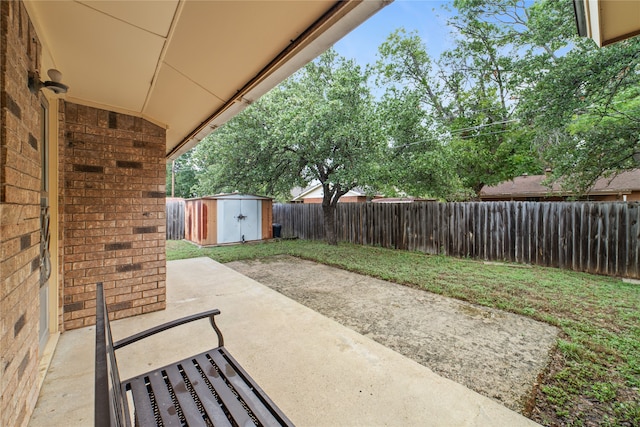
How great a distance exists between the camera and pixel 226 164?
9.27m

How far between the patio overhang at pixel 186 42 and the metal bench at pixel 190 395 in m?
1.52

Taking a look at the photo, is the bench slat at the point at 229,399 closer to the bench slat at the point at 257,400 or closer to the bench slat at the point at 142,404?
the bench slat at the point at 257,400

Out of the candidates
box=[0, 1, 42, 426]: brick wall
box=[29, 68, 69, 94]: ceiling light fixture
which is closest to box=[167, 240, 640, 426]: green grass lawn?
box=[0, 1, 42, 426]: brick wall

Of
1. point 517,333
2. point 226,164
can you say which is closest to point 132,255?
point 517,333

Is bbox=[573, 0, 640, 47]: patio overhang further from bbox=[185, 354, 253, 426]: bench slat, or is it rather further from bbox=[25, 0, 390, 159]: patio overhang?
bbox=[185, 354, 253, 426]: bench slat

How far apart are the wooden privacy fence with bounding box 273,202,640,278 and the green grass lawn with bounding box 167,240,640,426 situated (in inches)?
15.3

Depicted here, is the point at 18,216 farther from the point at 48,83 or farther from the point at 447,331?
the point at 447,331

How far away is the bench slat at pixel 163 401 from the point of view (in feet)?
3.99

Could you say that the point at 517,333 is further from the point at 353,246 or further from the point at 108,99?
the point at 353,246

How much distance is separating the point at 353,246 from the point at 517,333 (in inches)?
260

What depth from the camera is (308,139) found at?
302 inches

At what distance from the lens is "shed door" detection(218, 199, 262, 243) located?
34.1 ft

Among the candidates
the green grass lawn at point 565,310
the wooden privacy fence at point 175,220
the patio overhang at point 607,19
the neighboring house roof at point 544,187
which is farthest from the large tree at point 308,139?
the neighboring house roof at point 544,187

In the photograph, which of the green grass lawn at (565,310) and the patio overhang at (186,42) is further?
the green grass lawn at (565,310)
